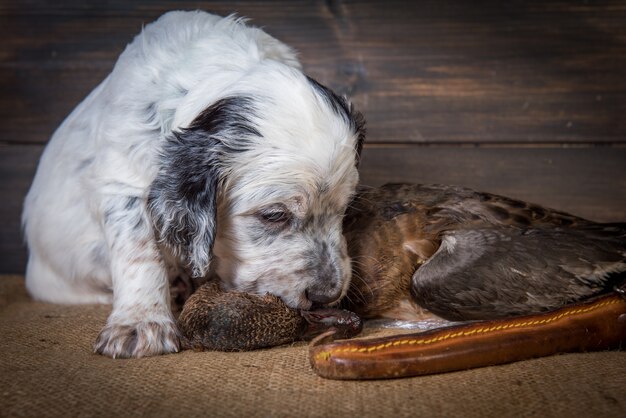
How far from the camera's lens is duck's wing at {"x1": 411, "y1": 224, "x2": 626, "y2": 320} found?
2.66 m

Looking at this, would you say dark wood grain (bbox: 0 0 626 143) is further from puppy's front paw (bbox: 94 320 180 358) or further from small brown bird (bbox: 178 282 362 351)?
puppy's front paw (bbox: 94 320 180 358)

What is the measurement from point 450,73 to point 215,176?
193cm

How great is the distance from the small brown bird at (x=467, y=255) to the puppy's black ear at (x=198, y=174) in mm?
622

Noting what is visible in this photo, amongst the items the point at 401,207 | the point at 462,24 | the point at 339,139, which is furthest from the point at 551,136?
the point at 339,139

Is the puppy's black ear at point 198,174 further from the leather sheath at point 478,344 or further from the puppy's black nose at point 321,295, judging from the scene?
the leather sheath at point 478,344

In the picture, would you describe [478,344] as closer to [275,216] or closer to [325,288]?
[325,288]

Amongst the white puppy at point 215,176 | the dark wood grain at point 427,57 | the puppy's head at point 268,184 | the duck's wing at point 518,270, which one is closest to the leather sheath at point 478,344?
the duck's wing at point 518,270

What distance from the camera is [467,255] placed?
109 inches

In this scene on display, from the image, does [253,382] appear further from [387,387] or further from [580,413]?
[580,413]

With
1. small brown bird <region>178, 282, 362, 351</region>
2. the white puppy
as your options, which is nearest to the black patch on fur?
the white puppy

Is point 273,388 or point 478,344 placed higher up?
point 478,344

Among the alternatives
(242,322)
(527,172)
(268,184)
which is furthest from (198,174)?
(527,172)

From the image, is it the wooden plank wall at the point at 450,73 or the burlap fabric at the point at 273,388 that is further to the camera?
the wooden plank wall at the point at 450,73

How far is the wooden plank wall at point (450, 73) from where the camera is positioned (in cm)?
410
